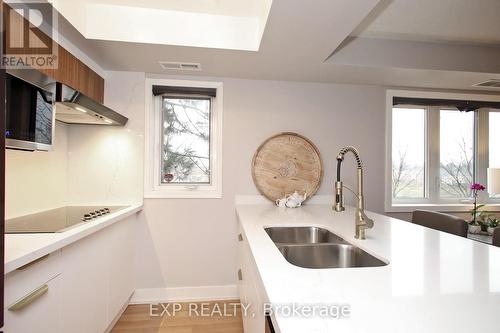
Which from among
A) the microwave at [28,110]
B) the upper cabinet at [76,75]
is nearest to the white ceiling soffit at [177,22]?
the upper cabinet at [76,75]

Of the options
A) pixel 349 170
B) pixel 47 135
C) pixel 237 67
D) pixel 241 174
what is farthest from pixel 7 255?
pixel 349 170

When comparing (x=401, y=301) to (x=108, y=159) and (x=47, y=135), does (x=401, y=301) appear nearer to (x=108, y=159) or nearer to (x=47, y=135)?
(x=47, y=135)

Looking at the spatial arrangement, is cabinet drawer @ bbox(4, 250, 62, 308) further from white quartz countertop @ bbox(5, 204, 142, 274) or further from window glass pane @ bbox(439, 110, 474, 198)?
window glass pane @ bbox(439, 110, 474, 198)

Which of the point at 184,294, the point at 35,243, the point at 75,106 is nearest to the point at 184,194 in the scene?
the point at 184,294

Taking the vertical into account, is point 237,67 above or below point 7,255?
above

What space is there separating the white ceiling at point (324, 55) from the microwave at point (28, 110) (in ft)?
2.32

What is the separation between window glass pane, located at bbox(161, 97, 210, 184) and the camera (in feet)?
8.07

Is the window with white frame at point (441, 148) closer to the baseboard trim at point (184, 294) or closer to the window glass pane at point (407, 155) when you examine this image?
the window glass pane at point (407, 155)

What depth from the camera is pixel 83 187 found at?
2.21 metres

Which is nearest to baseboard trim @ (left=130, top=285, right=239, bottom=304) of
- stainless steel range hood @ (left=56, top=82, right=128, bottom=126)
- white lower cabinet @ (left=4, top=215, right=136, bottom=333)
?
white lower cabinet @ (left=4, top=215, right=136, bottom=333)

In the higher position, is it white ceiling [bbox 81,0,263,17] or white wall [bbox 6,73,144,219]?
white ceiling [bbox 81,0,263,17]

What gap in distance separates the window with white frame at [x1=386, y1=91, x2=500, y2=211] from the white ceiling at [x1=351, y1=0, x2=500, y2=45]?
722mm

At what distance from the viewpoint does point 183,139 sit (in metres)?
2.48

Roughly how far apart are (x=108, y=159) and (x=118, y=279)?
104cm
